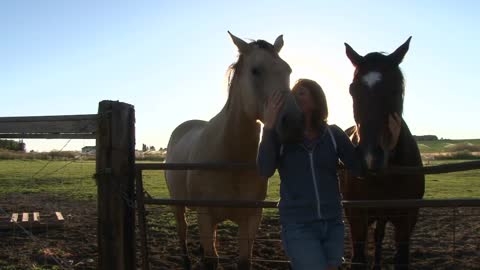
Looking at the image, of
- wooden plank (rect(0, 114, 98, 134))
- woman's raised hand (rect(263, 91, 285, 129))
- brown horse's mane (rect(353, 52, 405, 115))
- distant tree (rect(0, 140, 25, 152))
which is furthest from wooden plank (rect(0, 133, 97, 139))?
brown horse's mane (rect(353, 52, 405, 115))

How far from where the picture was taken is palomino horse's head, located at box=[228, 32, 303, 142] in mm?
3877

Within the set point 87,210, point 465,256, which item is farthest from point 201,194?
point 87,210

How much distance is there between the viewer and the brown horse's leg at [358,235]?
4.33m

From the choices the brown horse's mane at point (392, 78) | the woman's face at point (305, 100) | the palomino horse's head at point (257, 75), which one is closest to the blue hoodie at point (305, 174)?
the woman's face at point (305, 100)

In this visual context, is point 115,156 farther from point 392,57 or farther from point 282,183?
point 392,57

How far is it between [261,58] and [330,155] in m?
1.43

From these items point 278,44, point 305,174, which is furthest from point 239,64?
point 305,174

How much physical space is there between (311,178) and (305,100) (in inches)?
19.8

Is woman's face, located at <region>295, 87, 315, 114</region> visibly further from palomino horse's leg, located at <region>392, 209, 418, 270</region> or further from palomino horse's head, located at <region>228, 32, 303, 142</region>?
palomino horse's leg, located at <region>392, 209, 418, 270</region>

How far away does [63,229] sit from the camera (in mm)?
8695

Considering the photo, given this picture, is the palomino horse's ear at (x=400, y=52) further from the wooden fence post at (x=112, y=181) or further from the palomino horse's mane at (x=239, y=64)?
the wooden fence post at (x=112, y=181)

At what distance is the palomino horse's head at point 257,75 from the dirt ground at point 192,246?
1452 millimetres

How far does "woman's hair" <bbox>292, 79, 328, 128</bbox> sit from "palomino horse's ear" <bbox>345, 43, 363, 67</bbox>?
119 centimetres

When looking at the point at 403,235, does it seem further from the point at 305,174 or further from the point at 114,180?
the point at 114,180
